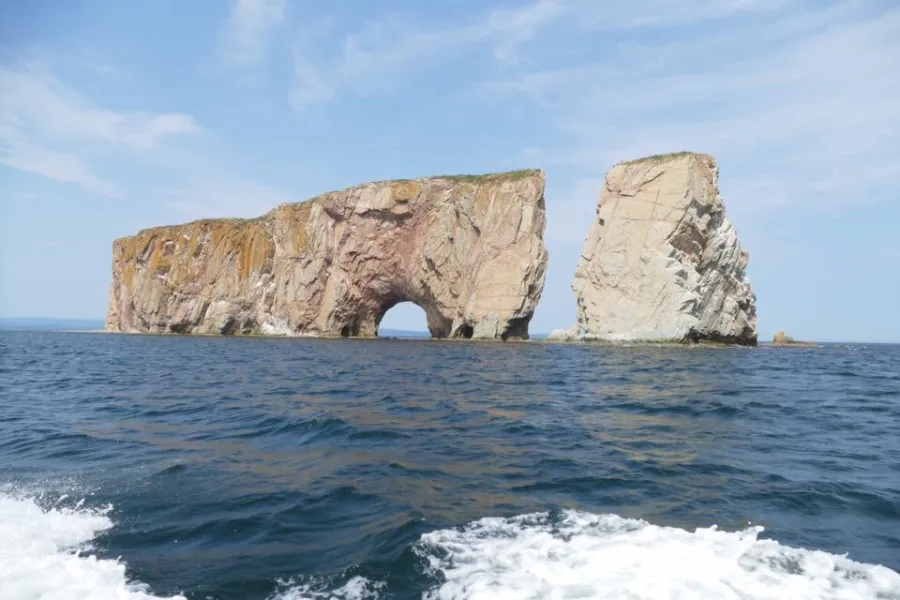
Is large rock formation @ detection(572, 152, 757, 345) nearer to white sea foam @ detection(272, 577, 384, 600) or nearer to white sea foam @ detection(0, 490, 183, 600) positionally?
white sea foam @ detection(272, 577, 384, 600)

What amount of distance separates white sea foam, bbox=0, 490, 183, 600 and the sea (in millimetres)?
23

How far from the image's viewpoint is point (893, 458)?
348 inches

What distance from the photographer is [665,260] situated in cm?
4234

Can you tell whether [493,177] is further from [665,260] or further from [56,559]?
[56,559]

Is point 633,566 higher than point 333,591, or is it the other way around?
point 633,566

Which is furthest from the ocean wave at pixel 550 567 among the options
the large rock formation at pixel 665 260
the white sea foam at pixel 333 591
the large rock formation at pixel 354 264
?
the large rock formation at pixel 354 264

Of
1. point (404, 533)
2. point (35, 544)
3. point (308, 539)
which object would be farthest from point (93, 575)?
point (404, 533)

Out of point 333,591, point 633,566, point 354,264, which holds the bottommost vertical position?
point 333,591

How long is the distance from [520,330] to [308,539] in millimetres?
46167

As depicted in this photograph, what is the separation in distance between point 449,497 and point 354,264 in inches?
2040

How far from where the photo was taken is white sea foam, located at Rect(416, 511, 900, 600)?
14.7 ft

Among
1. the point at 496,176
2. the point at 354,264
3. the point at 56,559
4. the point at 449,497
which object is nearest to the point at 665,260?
the point at 496,176

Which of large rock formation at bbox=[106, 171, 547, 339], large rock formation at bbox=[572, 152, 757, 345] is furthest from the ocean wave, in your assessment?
large rock formation at bbox=[106, 171, 547, 339]

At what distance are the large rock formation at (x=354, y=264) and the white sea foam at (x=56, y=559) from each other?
43304mm
